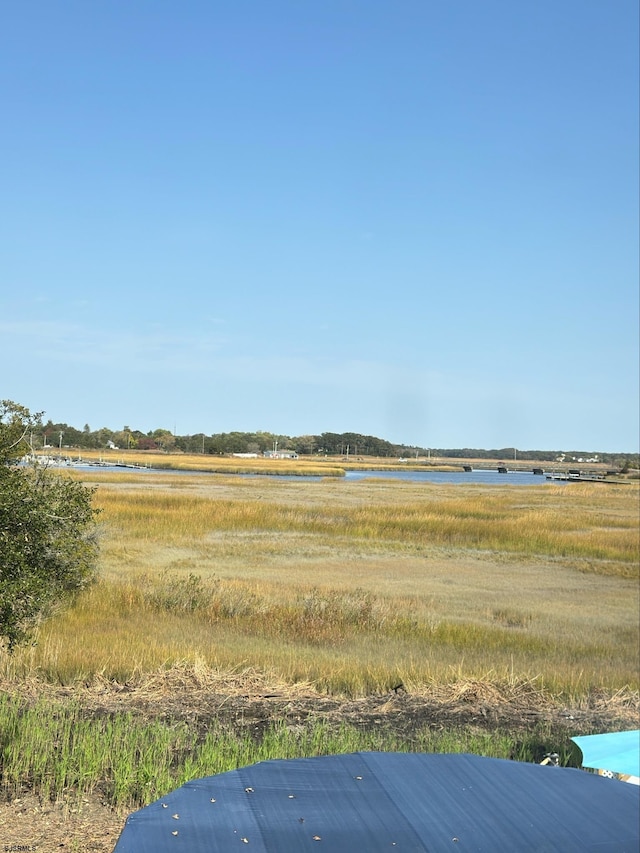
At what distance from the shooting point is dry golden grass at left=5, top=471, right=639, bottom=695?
425 inches

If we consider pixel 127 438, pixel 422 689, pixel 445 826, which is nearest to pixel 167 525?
pixel 422 689

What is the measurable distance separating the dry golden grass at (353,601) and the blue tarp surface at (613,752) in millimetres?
2746

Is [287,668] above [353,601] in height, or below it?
above

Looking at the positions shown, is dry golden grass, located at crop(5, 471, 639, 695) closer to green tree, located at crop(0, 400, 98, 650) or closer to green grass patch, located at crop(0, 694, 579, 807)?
green grass patch, located at crop(0, 694, 579, 807)

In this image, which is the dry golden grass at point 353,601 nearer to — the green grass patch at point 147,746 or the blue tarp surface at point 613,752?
the green grass patch at point 147,746

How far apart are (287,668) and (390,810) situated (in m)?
5.33

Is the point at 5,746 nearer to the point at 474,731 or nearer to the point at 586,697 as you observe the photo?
the point at 474,731

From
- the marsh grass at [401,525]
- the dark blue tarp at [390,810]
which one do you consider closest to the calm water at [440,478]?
the marsh grass at [401,525]

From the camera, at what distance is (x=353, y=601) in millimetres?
16016

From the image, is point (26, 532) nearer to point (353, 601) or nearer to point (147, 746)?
point (147, 746)

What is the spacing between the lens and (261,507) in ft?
130

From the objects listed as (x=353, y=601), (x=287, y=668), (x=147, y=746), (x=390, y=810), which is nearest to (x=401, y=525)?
(x=353, y=601)

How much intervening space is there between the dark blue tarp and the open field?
2.34ft

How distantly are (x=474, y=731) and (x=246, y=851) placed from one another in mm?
4341
